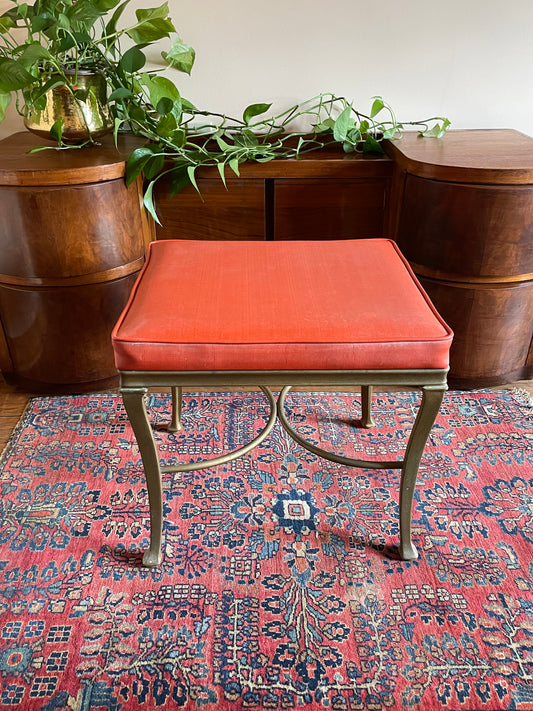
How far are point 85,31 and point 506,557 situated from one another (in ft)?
4.82

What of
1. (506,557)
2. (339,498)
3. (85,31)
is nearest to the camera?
(506,557)

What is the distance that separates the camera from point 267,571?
1.12 meters

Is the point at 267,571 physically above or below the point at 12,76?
below

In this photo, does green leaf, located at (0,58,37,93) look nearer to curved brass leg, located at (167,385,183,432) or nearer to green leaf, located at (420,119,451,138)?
curved brass leg, located at (167,385,183,432)

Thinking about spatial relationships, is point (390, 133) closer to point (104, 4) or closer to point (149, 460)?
point (104, 4)

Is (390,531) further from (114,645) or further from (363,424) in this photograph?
(114,645)

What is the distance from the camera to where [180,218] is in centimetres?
166

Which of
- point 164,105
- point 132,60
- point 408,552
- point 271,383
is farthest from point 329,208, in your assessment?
point 408,552

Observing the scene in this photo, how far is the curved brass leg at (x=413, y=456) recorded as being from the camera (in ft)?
3.28

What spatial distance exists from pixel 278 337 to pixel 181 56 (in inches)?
38.8

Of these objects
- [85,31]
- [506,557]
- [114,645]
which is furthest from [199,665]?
[85,31]

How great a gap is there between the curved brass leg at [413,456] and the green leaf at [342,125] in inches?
35.3

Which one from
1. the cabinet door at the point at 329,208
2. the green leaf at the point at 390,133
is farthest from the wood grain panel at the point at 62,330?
the green leaf at the point at 390,133

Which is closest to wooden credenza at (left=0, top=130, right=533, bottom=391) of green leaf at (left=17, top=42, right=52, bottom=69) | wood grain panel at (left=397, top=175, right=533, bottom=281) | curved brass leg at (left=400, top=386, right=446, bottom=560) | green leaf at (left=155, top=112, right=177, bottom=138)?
wood grain panel at (left=397, top=175, right=533, bottom=281)
